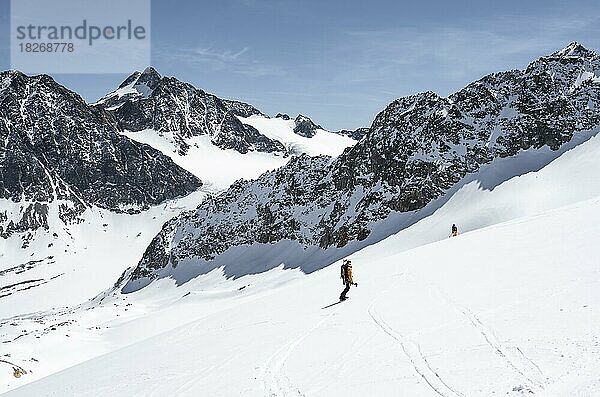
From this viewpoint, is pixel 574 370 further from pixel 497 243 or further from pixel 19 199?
pixel 19 199

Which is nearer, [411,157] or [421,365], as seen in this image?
[421,365]

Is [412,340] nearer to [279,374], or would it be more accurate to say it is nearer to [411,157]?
[279,374]

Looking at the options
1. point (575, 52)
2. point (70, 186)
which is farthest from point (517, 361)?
point (70, 186)

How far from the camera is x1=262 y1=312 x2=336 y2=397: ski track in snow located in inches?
362

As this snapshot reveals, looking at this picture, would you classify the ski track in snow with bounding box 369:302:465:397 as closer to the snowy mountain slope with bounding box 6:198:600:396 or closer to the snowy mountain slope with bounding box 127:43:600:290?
the snowy mountain slope with bounding box 6:198:600:396

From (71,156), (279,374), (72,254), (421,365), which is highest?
(71,156)

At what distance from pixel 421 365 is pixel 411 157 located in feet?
195

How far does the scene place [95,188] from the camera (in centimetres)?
17762

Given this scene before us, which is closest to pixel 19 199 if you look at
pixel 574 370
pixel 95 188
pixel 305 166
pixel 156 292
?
pixel 95 188

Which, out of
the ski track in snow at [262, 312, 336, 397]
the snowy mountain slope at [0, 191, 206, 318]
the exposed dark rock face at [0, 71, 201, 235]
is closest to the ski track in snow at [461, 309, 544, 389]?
the ski track in snow at [262, 312, 336, 397]

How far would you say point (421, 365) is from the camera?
8.97m

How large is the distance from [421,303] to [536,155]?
5029cm

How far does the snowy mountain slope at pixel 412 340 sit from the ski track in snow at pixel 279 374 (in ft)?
0.14

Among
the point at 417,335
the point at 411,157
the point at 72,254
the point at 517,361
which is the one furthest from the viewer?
the point at 72,254
